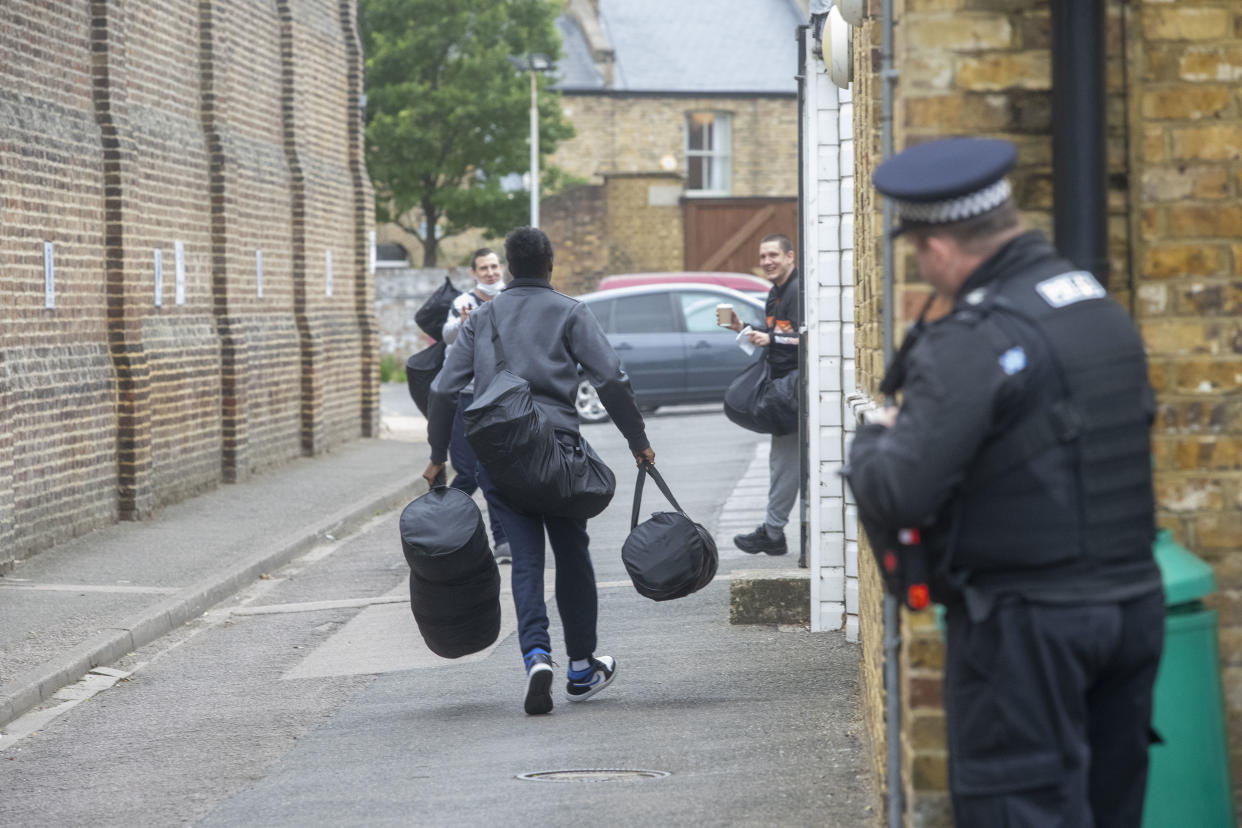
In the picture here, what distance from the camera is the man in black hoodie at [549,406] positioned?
688 cm

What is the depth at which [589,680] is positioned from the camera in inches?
277

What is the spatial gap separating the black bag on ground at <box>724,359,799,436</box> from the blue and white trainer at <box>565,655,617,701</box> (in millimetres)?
2870

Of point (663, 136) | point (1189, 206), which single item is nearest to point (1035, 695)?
point (1189, 206)

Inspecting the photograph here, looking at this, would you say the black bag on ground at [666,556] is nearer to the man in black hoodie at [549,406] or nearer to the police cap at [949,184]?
the man in black hoodie at [549,406]

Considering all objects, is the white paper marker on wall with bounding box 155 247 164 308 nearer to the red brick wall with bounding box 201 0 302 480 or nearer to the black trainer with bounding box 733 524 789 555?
the red brick wall with bounding box 201 0 302 480

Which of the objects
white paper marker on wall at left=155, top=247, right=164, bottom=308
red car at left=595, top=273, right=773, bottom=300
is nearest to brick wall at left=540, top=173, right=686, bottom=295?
red car at left=595, top=273, right=773, bottom=300

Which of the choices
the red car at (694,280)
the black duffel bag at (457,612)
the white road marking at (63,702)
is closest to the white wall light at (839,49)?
the black duffel bag at (457,612)

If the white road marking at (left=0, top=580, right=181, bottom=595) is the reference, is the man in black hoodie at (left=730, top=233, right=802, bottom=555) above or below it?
above

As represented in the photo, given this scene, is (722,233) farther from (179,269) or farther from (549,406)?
(549,406)

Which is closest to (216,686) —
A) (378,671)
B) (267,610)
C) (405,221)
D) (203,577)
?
(378,671)

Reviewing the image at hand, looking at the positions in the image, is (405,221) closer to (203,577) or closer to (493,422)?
(203,577)

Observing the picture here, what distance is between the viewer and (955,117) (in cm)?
390

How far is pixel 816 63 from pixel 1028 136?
4.25 m

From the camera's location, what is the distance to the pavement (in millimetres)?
5711
